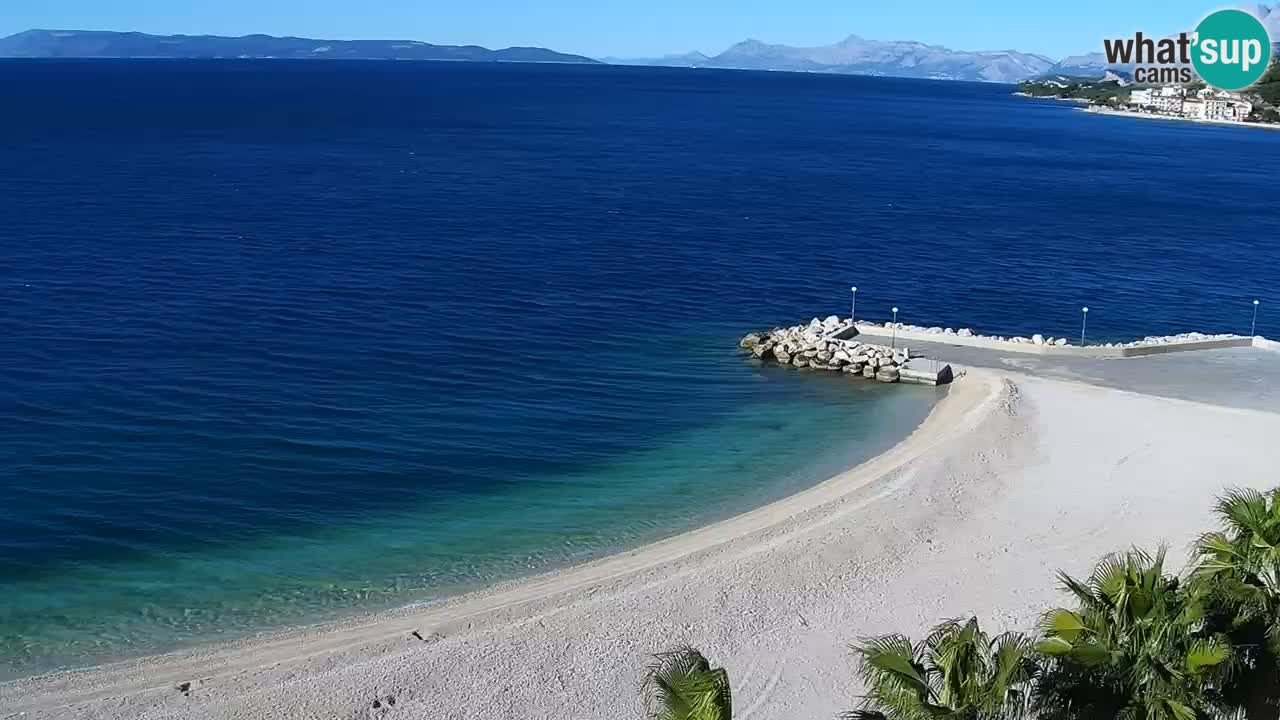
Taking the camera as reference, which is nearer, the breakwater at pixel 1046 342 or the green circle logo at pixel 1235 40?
the breakwater at pixel 1046 342

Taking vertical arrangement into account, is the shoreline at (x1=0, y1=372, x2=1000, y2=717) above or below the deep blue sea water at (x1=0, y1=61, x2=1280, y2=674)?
below

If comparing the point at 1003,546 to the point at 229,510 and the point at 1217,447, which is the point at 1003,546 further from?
the point at 229,510

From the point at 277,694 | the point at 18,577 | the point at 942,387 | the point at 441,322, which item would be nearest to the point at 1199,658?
the point at 277,694

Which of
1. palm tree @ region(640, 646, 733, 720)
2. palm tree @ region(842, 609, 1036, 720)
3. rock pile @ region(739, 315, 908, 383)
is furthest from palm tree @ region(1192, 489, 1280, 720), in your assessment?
rock pile @ region(739, 315, 908, 383)

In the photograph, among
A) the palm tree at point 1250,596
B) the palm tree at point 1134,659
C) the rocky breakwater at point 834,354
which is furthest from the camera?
the rocky breakwater at point 834,354

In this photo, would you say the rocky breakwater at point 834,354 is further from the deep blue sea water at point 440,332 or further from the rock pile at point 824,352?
the deep blue sea water at point 440,332

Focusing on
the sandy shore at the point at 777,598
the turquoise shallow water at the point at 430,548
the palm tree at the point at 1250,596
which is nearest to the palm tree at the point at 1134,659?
the palm tree at the point at 1250,596

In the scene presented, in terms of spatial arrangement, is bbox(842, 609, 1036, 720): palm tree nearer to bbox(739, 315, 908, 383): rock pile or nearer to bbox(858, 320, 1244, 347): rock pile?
bbox(739, 315, 908, 383): rock pile
